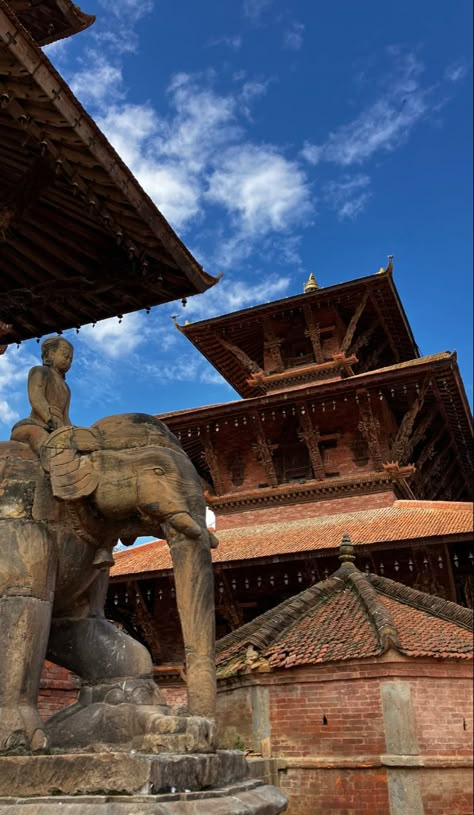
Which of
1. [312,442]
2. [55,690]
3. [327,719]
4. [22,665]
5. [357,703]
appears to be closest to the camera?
[22,665]

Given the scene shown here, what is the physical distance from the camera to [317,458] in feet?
53.7

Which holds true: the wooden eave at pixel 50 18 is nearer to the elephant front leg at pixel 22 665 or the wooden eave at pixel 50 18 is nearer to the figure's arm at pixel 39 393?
the figure's arm at pixel 39 393

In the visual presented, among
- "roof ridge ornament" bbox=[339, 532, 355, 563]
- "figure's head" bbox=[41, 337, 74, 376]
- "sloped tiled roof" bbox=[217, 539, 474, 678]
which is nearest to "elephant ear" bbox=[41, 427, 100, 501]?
"figure's head" bbox=[41, 337, 74, 376]

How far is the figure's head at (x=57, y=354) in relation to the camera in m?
3.79

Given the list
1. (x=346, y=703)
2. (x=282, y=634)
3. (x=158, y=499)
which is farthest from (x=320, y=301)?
(x=158, y=499)

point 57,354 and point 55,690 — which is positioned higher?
point 57,354

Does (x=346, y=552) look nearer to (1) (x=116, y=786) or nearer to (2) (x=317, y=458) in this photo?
(2) (x=317, y=458)

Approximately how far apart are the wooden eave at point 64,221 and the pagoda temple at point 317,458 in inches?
278

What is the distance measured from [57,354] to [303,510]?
13.0 meters

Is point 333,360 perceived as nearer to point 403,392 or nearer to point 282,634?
point 403,392

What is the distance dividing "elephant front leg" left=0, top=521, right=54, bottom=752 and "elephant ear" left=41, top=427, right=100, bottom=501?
0.24m

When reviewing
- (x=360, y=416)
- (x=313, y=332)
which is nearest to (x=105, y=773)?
(x=360, y=416)

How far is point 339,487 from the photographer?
1602 centimetres

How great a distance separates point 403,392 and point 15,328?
35.5 feet
